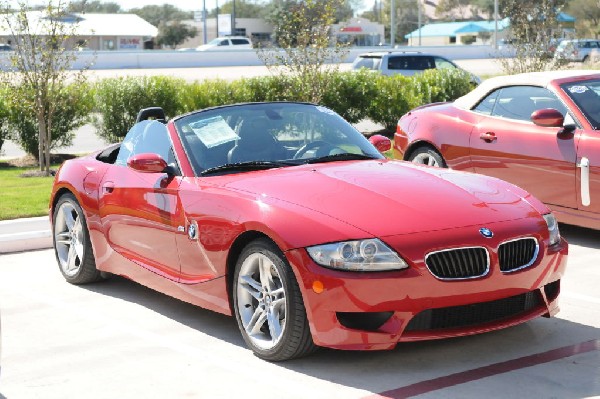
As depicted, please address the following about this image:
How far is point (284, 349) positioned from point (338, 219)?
0.75m

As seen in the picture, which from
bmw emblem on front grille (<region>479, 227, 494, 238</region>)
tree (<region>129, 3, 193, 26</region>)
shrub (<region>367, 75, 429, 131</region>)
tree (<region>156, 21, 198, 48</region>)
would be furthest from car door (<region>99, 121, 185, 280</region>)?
tree (<region>129, 3, 193, 26</region>)

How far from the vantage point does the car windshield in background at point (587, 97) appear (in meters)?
9.35

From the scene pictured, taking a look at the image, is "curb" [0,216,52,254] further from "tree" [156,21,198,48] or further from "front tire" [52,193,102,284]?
"tree" [156,21,198,48]

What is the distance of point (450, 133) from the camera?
10500mm

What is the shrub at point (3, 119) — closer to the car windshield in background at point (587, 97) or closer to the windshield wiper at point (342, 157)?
the car windshield in background at point (587, 97)

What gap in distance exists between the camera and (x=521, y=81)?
1009cm

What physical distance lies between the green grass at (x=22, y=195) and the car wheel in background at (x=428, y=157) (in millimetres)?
3779

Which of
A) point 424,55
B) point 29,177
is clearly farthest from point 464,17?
point 29,177

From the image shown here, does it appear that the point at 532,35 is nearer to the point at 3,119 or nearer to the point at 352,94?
the point at 352,94

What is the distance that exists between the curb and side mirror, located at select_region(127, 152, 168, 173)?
128 inches

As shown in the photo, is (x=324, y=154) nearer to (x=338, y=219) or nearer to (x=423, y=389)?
(x=338, y=219)

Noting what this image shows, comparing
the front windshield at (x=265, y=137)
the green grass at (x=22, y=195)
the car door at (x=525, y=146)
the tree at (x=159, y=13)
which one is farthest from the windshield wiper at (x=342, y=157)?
the tree at (x=159, y=13)

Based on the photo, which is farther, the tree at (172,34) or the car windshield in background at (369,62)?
the tree at (172,34)

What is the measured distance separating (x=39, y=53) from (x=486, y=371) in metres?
11.1
